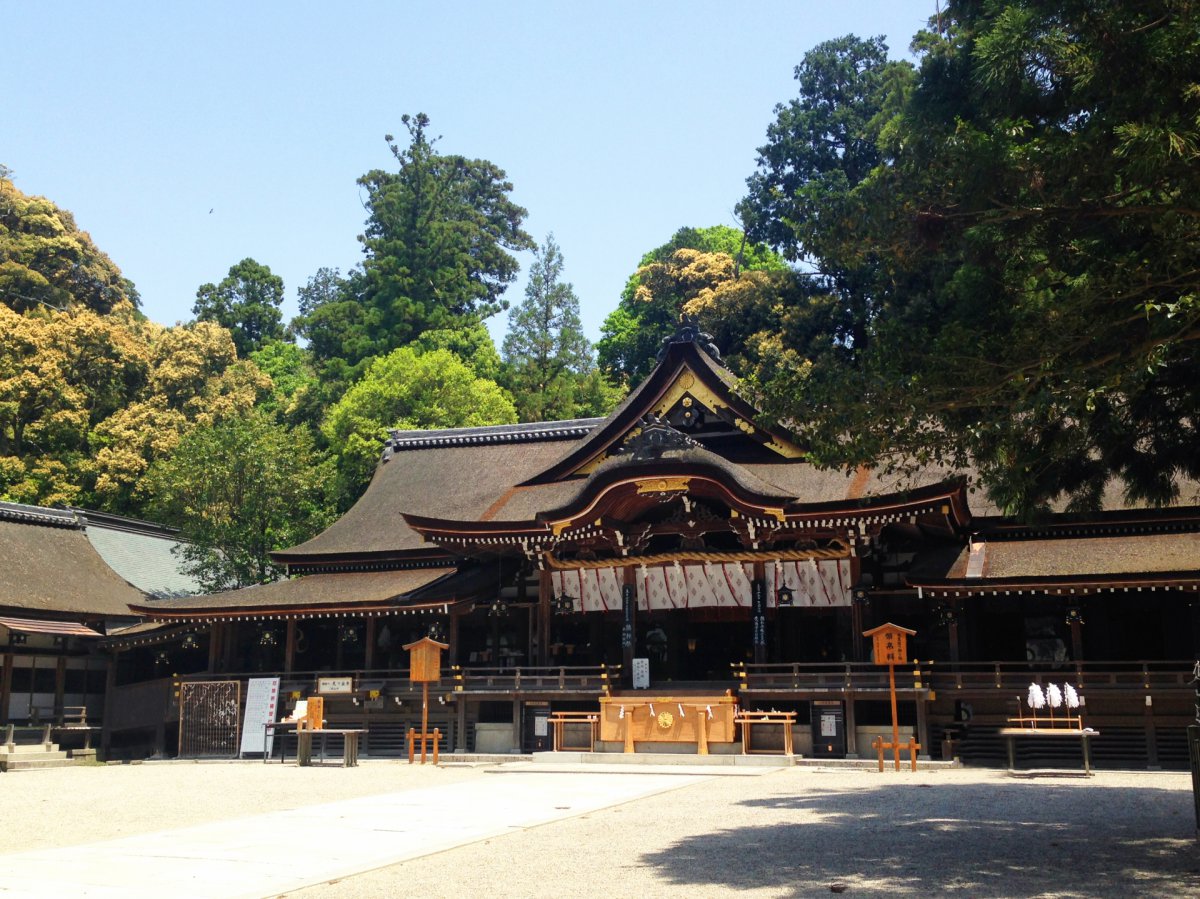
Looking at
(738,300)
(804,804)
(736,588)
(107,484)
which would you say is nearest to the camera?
(804,804)

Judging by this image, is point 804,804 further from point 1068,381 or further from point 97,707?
point 97,707

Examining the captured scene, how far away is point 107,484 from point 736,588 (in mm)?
27245

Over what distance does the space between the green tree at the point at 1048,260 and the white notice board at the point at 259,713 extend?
18.0 metres

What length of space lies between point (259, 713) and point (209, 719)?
71.9 inches

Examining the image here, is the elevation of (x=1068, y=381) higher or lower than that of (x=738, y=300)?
lower

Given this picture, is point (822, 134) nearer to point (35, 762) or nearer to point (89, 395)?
point (89, 395)

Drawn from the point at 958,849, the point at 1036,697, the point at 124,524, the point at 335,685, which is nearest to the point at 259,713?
the point at 335,685

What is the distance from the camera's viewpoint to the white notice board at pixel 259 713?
2548 centimetres

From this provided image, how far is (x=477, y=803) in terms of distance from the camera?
14617 mm

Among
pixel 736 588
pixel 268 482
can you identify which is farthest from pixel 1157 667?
pixel 268 482

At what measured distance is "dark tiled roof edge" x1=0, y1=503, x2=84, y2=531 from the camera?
3194 cm

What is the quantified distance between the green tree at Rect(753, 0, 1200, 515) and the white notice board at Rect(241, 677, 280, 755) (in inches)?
707

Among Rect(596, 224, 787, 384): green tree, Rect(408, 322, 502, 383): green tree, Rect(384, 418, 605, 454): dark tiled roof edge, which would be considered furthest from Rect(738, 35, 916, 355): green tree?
Rect(384, 418, 605, 454): dark tiled roof edge

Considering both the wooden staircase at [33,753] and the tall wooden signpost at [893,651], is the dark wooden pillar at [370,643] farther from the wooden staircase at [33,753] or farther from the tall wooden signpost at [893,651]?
the tall wooden signpost at [893,651]
